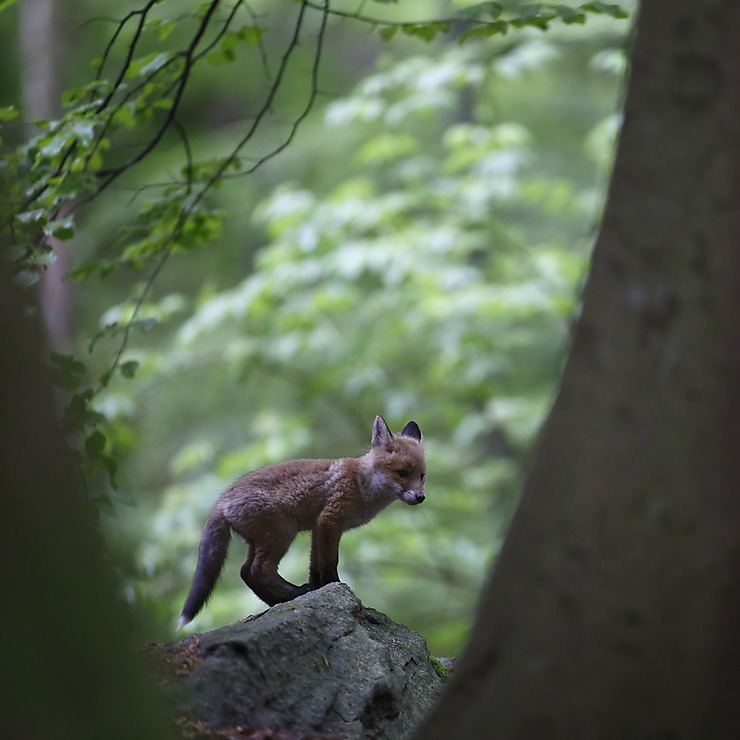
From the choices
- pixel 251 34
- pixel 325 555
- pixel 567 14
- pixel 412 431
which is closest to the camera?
pixel 567 14

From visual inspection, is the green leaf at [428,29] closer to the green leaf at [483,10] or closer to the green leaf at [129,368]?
the green leaf at [483,10]

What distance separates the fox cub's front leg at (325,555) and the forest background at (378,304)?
123 cm

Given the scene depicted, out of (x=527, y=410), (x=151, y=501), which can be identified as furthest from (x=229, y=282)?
(x=527, y=410)

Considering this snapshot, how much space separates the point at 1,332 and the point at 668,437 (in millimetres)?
1537

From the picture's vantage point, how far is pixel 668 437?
1.92 m

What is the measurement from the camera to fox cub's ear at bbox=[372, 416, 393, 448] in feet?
14.4

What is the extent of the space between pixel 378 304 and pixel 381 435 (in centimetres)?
488

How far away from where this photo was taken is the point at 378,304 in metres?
9.19

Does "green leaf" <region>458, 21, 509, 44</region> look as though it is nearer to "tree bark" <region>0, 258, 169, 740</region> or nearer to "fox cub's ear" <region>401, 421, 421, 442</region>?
"fox cub's ear" <region>401, 421, 421, 442</region>

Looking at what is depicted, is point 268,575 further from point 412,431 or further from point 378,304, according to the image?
point 378,304

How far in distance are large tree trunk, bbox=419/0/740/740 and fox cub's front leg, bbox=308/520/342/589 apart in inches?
74.8

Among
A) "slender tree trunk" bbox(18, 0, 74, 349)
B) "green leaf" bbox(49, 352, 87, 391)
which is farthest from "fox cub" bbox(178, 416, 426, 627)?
"slender tree trunk" bbox(18, 0, 74, 349)

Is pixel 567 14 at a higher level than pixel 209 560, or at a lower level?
higher

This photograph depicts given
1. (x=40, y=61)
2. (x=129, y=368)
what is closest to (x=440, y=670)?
(x=129, y=368)
